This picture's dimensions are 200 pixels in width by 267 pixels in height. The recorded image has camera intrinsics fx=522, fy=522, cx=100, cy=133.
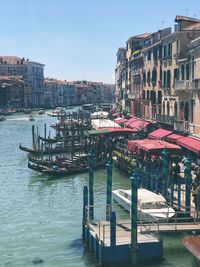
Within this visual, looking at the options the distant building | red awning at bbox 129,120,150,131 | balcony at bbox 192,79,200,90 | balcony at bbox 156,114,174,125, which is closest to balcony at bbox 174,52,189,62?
balcony at bbox 192,79,200,90

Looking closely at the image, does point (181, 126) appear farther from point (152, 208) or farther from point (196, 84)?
point (152, 208)

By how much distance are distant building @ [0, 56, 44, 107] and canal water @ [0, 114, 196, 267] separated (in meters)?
107

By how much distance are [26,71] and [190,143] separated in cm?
11807

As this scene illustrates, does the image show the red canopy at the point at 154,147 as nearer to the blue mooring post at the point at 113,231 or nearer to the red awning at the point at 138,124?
the red awning at the point at 138,124

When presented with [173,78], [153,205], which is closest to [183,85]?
[173,78]

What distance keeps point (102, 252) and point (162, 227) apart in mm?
2701

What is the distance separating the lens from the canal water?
17.3 m

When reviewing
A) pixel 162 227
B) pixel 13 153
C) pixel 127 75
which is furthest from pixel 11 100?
pixel 162 227

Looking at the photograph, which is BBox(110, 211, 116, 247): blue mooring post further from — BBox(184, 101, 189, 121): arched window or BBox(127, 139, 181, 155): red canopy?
BBox(184, 101, 189, 121): arched window

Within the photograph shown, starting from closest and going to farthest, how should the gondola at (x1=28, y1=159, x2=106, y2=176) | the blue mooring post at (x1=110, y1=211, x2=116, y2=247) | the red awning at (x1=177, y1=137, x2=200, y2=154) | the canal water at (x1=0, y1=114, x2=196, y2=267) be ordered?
the blue mooring post at (x1=110, y1=211, x2=116, y2=247)
the canal water at (x1=0, y1=114, x2=196, y2=267)
the red awning at (x1=177, y1=137, x2=200, y2=154)
the gondola at (x1=28, y1=159, x2=106, y2=176)

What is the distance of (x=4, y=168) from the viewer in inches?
1454

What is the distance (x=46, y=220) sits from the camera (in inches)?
871

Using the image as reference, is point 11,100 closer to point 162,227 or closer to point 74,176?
point 74,176

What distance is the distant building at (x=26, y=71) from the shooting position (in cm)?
14238
